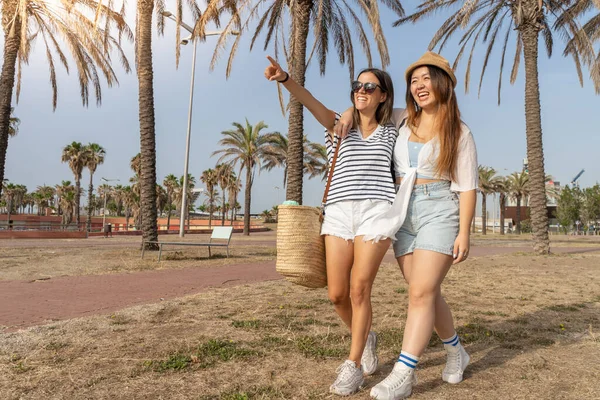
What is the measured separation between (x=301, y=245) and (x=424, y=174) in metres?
0.87

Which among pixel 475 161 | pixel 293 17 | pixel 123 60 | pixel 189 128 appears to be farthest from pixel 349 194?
pixel 189 128

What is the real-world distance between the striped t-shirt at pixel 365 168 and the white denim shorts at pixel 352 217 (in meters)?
0.04

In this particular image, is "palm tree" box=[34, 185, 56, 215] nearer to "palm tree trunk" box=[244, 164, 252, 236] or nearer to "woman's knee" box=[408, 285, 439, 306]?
"palm tree trunk" box=[244, 164, 252, 236]

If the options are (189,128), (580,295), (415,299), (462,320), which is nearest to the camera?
(415,299)

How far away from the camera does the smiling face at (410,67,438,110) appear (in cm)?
284

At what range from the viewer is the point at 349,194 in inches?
110

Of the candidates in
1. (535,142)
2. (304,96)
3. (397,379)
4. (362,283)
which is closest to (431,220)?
(362,283)

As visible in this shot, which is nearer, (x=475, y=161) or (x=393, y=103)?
(x=475, y=161)

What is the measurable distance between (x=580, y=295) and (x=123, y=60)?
50.7ft

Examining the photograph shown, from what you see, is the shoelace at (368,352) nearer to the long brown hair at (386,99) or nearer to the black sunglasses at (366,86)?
the long brown hair at (386,99)

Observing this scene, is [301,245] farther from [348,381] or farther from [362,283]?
[348,381]

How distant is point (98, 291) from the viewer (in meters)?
6.82

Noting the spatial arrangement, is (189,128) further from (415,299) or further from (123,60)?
(415,299)

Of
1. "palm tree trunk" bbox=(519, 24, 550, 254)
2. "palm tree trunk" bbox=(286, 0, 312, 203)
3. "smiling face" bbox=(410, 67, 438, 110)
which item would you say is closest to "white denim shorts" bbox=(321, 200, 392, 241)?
"smiling face" bbox=(410, 67, 438, 110)
